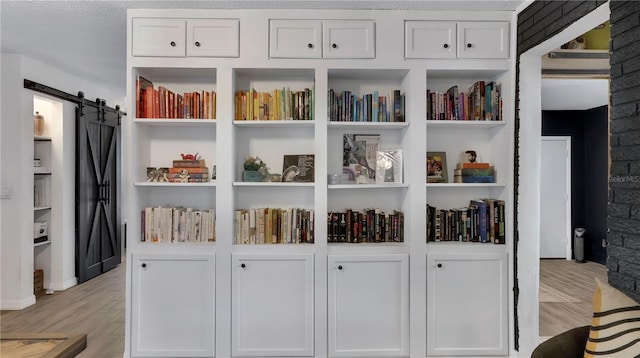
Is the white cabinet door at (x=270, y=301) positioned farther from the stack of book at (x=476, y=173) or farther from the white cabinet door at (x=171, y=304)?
the stack of book at (x=476, y=173)

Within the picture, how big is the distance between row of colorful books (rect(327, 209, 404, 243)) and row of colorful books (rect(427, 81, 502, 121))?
0.80 m

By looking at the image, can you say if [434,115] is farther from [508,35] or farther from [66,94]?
[66,94]

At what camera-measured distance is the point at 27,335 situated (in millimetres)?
1643

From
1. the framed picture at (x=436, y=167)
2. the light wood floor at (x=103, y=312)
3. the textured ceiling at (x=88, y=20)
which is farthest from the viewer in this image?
the light wood floor at (x=103, y=312)

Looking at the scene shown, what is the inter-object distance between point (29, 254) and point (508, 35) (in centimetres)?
491

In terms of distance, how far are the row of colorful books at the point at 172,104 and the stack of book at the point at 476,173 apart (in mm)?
1864

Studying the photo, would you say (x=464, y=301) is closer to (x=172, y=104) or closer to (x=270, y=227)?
(x=270, y=227)

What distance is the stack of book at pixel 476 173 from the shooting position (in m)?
2.87

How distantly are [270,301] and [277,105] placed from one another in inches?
54.9

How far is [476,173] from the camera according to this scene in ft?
9.44

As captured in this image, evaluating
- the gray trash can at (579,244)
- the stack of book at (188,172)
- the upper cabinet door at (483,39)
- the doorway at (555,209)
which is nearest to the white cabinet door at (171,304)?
the stack of book at (188,172)

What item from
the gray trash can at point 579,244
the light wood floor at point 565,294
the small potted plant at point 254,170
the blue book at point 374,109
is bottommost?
the light wood floor at point 565,294

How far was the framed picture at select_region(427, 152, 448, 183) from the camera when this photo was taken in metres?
2.94

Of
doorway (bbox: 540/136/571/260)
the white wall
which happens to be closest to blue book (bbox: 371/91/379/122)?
the white wall
